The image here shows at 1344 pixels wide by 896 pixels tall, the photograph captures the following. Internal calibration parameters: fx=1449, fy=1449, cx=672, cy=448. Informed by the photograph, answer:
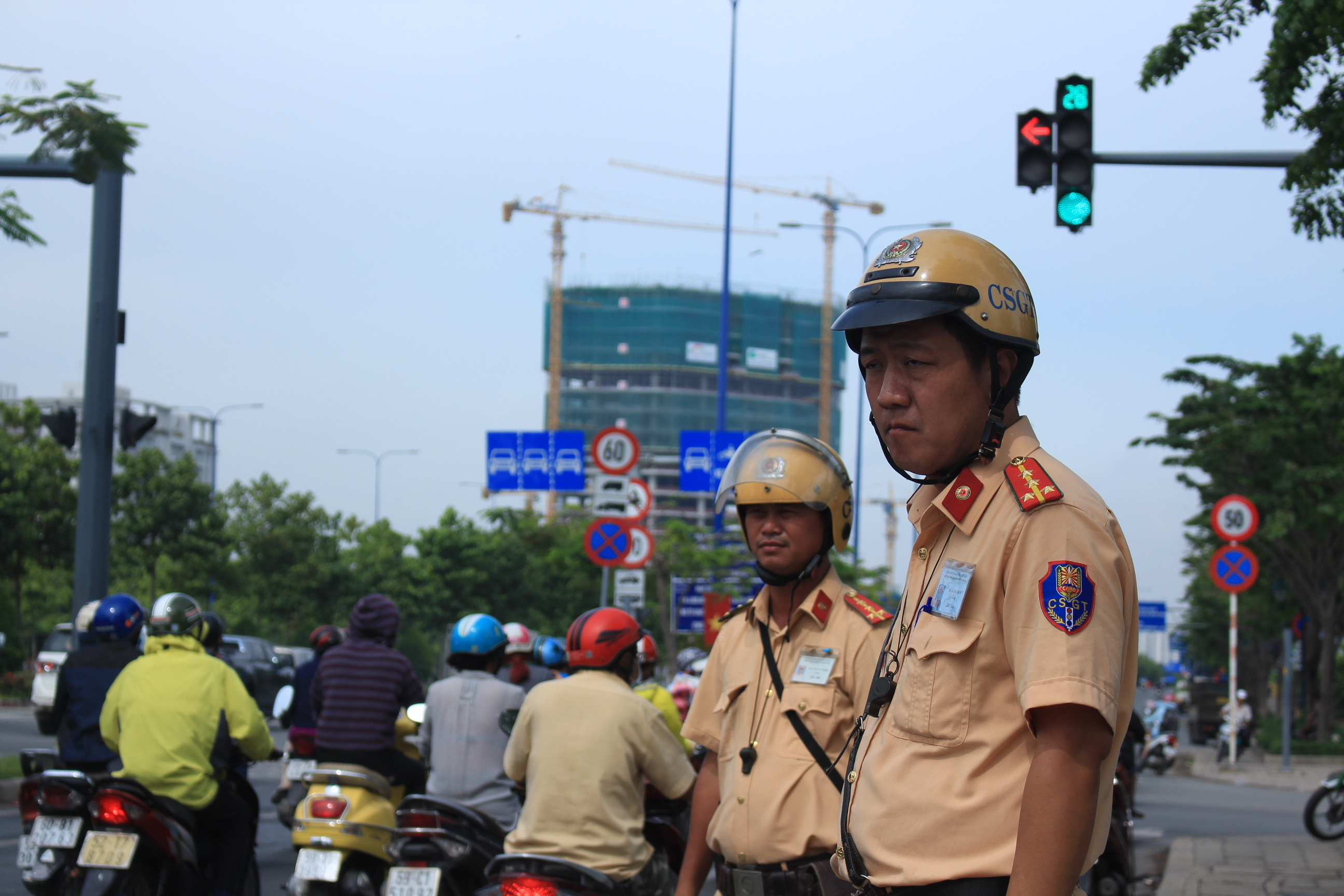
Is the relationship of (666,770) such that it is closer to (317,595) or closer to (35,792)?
(35,792)

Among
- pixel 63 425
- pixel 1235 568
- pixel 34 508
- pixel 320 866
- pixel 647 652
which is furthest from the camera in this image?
pixel 34 508

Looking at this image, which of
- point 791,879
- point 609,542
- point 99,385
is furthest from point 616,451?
point 791,879

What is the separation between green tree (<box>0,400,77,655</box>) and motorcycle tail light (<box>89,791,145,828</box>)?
28.3 m

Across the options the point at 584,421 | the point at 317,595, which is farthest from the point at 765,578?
the point at 584,421

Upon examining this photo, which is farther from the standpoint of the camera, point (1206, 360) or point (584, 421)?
point (584, 421)

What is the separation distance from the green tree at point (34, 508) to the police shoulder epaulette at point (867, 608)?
31.1 m

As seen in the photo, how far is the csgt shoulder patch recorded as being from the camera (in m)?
1.95

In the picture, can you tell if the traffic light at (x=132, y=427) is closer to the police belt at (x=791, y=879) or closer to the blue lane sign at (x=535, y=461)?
the police belt at (x=791, y=879)

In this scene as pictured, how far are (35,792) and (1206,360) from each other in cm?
2863

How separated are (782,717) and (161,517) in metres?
36.2

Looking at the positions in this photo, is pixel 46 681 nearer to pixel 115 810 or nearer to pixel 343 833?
pixel 343 833

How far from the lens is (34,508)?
32406 mm

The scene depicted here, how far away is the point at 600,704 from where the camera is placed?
5082 mm

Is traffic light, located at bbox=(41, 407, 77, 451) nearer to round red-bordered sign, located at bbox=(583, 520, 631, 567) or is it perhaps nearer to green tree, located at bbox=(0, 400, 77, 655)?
round red-bordered sign, located at bbox=(583, 520, 631, 567)
